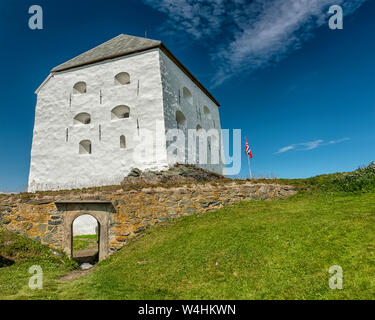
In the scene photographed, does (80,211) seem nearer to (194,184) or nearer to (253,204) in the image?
(194,184)

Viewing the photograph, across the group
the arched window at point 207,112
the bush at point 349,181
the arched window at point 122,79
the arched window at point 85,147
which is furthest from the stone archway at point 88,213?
the arched window at point 207,112

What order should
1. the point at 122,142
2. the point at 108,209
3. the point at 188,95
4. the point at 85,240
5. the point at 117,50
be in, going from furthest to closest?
1. the point at 188,95
2. the point at 117,50
3. the point at 122,142
4. the point at 85,240
5. the point at 108,209

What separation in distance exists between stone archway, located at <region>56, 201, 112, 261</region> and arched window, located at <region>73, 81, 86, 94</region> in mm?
10601

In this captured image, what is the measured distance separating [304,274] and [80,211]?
7842 millimetres

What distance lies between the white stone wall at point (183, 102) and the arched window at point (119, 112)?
2841mm

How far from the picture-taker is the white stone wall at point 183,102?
52.5 ft

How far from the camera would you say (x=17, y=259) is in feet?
27.9

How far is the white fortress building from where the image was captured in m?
15.3

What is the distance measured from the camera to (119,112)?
54.9 ft

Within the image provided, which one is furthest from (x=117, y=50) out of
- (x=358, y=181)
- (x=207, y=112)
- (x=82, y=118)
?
(x=358, y=181)

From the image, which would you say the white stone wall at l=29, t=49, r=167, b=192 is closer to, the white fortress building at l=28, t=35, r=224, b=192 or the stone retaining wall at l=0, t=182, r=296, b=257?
the white fortress building at l=28, t=35, r=224, b=192

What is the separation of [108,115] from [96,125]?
1.00 m

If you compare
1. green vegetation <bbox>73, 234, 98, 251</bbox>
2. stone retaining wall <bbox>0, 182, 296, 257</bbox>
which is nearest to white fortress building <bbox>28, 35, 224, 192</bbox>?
green vegetation <bbox>73, 234, 98, 251</bbox>

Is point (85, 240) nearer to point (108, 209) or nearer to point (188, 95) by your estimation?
point (108, 209)
